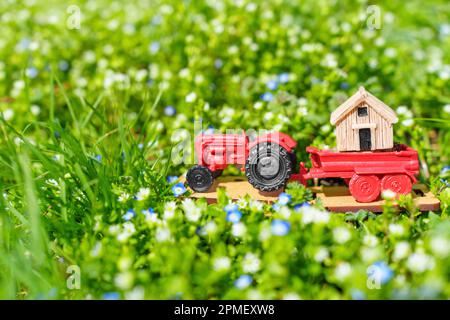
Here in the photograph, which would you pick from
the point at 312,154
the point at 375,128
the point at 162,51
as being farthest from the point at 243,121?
the point at 162,51

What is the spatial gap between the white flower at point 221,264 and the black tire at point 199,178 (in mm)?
839

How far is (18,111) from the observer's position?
15.7 feet

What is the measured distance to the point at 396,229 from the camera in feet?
9.07

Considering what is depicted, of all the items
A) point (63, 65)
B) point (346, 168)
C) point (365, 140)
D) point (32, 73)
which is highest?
point (63, 65)

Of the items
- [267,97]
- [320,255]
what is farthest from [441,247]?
[267,97]

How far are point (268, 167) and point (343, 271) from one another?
949 mm

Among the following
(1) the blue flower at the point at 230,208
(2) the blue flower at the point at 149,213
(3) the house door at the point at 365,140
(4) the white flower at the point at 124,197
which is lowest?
(2) the blue flower at the point at 149,213

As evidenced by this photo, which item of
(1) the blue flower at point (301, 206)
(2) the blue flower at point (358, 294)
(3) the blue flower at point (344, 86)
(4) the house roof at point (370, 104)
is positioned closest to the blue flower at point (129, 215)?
(1) the blue flower at point (301, 206)

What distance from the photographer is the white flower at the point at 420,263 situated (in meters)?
2.46

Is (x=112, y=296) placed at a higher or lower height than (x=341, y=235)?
lower

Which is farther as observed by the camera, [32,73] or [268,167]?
[32,73]

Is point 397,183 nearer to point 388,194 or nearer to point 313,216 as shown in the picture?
point 388,194

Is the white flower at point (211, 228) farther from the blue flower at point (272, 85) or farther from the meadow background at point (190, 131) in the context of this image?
the blue flower at point (272, 85)
